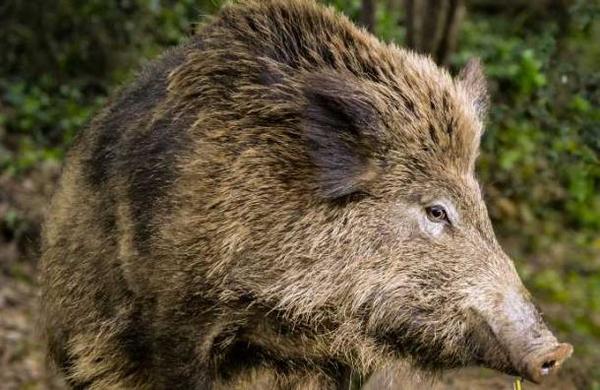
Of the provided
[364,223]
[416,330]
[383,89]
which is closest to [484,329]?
[416,330]

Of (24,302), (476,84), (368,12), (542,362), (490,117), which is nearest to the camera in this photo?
(542,362)

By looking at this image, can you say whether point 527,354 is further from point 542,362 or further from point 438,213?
point 438,213

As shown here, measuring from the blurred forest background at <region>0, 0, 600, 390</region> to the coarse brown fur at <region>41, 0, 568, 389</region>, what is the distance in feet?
6.44

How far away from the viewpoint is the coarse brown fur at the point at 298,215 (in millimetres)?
3834

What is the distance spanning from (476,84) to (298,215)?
1.03 meters

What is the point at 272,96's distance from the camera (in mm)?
3984

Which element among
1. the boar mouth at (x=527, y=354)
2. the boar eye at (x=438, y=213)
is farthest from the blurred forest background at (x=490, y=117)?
the boar mouth at (x=527, y=354)

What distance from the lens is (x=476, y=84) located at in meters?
4.39

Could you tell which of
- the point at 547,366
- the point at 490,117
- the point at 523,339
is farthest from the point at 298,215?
the point at 490,117

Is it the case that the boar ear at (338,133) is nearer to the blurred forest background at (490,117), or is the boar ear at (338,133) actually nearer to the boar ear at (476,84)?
the boar ear at (476,84)

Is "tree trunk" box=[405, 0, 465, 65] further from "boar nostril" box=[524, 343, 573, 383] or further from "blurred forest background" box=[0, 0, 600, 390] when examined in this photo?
"boar nostril" box=[524, 343, 573, 383]

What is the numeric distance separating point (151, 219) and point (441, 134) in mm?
1107

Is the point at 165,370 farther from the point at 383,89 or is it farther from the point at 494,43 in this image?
the point at 494,43

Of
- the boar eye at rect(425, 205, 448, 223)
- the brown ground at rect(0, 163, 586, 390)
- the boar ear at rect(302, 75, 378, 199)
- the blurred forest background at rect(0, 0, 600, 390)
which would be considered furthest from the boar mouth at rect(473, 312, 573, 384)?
the blurred forest background at rect(0, 0, 600, 390)
